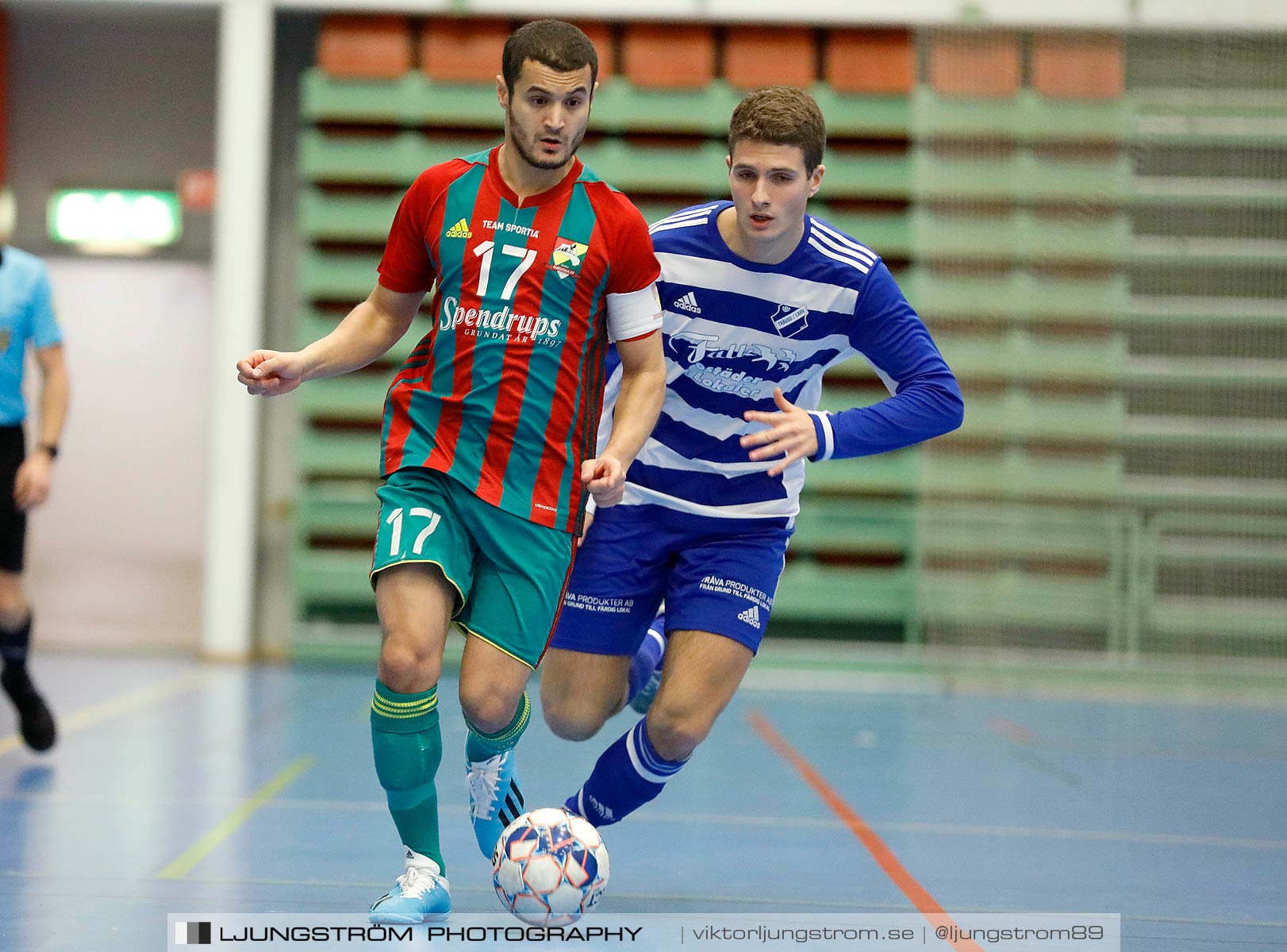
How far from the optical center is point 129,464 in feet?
32.1

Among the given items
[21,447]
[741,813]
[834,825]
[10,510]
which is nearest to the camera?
[834,825]

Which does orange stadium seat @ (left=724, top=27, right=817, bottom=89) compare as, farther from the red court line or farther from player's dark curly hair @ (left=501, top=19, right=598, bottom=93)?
player's dark curly hair @ (left=501, top=19, right=598, bottom=93)

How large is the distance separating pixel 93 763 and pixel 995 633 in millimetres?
5642

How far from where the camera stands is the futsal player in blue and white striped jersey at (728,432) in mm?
3256

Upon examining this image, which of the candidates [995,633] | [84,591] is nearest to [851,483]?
[995,633]

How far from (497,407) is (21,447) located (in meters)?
3.02

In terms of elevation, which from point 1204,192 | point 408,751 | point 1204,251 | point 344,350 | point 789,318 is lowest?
point 408,751

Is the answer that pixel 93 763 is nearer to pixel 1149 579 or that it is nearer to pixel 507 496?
pixel 507 496

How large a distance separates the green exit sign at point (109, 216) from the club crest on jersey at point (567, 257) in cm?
745

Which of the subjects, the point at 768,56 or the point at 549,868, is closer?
the point at 549,868

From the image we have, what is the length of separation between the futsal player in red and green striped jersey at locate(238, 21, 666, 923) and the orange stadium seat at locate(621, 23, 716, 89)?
20.6 feet

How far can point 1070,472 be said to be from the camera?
8.89 m

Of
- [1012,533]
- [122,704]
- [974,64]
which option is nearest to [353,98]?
[974,64]

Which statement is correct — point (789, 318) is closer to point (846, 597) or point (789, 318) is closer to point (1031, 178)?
point (846, 597)
